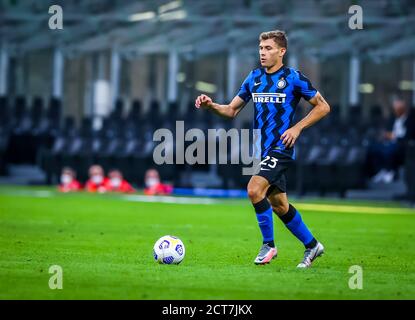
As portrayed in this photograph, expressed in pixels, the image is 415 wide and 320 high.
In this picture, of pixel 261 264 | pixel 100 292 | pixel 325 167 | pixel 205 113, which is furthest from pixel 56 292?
pixel 205 113

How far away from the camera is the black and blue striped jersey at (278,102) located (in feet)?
38.0

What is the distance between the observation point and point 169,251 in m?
11.5

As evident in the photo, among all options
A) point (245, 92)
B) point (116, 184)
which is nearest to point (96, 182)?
point (116, 184)

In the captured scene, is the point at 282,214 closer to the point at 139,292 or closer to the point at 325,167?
the point at 139,292

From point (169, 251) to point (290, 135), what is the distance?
177 centimetres

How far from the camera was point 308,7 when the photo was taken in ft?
100

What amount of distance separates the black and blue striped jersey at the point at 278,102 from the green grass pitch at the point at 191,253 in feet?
4.40

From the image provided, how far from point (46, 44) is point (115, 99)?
2.96m

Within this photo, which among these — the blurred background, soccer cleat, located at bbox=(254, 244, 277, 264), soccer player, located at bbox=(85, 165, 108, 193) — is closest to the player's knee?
soccer cleat, located at bbox=(254, 244, 277, 264)

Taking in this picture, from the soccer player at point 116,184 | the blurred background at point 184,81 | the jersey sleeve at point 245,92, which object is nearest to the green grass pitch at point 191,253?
the jersey sleeve at point 245,92

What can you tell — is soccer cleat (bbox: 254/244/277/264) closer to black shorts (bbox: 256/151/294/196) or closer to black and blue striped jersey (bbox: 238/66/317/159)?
black shorts (bbox: 256/151/294/196)

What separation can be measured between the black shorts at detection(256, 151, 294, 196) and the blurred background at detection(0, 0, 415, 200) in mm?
15155

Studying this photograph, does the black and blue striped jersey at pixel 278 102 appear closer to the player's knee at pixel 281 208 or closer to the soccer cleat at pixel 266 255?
the player's knee at pixel 281 208

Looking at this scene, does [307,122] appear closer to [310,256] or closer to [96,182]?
[310,256]
